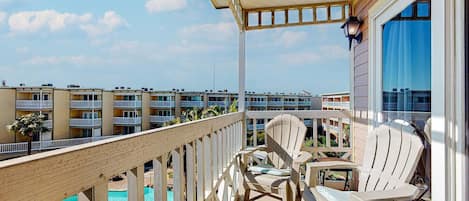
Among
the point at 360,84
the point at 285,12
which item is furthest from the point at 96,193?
the point at 285,12

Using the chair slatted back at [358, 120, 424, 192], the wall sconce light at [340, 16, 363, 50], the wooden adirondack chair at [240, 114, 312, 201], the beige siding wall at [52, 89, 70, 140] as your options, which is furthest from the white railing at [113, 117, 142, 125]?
the wall sconce light at [340, 16, 363, 50]

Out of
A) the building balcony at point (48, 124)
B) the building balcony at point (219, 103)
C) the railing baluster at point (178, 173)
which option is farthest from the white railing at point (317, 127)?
the building balcony at point (48, 124)

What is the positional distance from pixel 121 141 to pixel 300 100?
165 inches

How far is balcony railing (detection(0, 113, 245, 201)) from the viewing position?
631mm

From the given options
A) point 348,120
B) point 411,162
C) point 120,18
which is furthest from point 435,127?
point 120,18

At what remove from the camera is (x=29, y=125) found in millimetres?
1451

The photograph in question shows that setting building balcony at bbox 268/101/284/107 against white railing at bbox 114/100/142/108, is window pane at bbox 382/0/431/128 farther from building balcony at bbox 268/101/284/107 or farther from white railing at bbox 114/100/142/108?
white railing at bbox 114/100/142/108

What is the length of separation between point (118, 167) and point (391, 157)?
6.93ft

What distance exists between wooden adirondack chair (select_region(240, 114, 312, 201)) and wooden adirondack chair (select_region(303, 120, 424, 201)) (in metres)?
Result: 0.48

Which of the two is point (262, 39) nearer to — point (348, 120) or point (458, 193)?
point (348, 120)

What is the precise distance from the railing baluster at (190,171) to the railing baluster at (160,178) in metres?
0.50

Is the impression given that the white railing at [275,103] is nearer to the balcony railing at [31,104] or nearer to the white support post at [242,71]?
the white support post at [242,71]

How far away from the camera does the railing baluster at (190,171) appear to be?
75.1 inches

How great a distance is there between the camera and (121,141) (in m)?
1.01
